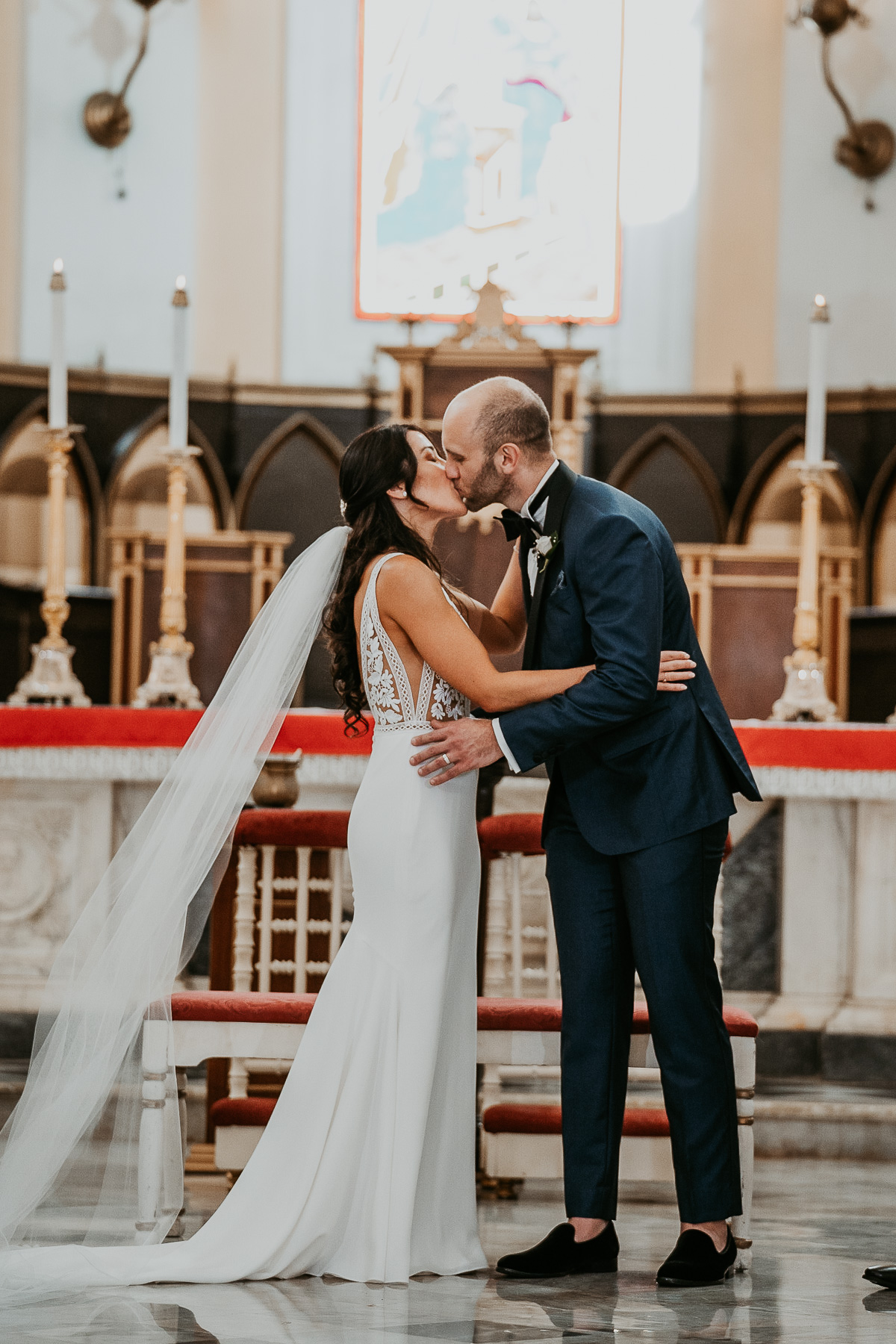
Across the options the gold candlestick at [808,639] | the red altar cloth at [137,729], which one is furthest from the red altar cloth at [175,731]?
the gold candlestick at [808,639]

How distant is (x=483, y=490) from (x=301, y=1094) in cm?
119

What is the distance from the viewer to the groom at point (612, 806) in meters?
3.02

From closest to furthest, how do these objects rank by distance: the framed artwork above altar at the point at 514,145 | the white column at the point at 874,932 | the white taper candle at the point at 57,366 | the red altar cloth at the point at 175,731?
the red altar cloth at the point at 175,731 < the white column at the point at 874,932 < the white taper candle at the point at 57,366 < the framed artwork above altar at the point at 514,145

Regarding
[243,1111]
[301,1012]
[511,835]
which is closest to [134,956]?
[301,1012]

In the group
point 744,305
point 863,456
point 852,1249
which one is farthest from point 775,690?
point 852,1249

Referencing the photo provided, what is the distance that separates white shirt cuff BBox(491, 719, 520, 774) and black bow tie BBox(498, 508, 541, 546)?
1.19 feet

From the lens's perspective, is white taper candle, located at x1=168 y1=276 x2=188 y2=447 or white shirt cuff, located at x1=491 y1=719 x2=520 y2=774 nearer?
white shirt cuff, located at x1=491 y1=719 x2=520 y2=774

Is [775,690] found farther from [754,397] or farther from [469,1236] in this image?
[469,1236]

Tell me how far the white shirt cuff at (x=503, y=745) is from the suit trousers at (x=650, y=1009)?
0.16 meters

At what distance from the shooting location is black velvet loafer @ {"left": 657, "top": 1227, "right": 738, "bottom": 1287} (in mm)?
2977

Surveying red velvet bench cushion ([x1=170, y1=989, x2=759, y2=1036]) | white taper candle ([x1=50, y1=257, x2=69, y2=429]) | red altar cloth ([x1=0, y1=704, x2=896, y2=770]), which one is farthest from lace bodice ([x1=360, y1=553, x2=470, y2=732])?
white taper candle ([x1=50, y1=257, x2=69, y2=429])

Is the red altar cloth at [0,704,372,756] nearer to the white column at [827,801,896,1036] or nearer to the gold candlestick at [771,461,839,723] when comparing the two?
the gold candlestick at [771,461,839,723]

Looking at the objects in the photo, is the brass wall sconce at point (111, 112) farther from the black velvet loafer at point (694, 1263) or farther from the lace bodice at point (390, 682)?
the black velvet loafer at point (694, 1263)

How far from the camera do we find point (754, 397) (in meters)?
7.93
